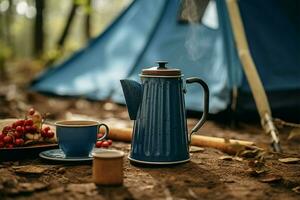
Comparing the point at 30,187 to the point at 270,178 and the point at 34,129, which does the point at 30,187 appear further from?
the point at 270,178

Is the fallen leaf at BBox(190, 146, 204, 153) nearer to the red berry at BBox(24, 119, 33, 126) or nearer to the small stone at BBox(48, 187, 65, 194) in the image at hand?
the red berry at BBox(24, 119, 33, 126)

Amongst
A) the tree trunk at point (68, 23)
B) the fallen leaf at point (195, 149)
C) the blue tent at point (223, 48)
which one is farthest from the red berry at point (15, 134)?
the tree trunk at point (68, 23)

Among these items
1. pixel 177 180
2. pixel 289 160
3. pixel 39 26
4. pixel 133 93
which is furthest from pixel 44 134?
pixel 39 26

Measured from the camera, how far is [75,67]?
4.30m

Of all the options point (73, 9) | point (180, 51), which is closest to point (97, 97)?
point (180, 51)

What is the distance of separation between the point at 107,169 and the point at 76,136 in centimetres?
28

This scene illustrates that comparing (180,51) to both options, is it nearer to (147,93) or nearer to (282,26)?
(282,26)

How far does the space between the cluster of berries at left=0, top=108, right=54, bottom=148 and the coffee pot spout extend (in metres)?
0.39

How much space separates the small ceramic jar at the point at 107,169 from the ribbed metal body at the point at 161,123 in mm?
261

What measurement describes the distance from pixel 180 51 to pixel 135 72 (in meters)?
0.47

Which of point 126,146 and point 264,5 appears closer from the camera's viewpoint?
point 126,146

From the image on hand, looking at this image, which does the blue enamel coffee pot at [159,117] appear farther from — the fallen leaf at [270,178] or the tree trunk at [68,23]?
the tree trunk at [68,23]

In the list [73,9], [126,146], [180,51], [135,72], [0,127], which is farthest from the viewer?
[73,9]

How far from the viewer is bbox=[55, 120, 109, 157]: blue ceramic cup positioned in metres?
1.57
